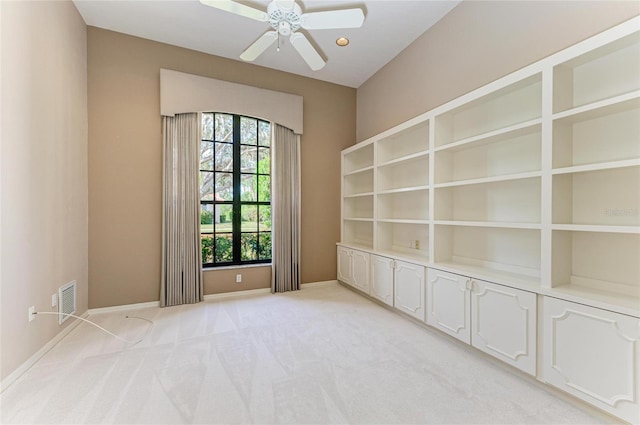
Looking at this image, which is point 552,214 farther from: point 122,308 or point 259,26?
point 122,308

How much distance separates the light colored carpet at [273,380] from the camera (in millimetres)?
1691

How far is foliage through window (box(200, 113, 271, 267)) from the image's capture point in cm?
404

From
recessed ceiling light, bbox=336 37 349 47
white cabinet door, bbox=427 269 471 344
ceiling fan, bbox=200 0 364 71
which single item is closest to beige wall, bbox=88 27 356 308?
recessed ceiling light, bbox=336 37 349 47

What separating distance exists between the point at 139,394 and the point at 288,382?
1049 mm

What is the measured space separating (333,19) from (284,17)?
0.44m

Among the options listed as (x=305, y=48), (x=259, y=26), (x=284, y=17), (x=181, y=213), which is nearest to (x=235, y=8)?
(x=284, y=17)

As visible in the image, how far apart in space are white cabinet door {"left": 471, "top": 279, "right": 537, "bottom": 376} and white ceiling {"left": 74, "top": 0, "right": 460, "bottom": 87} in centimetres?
310

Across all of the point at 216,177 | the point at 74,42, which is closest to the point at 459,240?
the point at 216,177

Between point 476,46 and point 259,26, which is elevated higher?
point 259,26

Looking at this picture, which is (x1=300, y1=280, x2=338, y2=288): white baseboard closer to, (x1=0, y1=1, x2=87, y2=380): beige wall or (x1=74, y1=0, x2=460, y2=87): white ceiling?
(x1=0, y1=1, x2=87, y2=380): beige wall

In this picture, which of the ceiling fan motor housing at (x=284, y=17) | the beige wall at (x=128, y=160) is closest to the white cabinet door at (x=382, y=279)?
the beige wall at (x=128, y=160)

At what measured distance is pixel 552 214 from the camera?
75.5 inches

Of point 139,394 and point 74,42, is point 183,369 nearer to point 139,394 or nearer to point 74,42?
point 139,394

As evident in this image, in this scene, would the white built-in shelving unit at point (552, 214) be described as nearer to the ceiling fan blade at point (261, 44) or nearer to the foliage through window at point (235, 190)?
the ceiling fan blade at point (261, 44)
